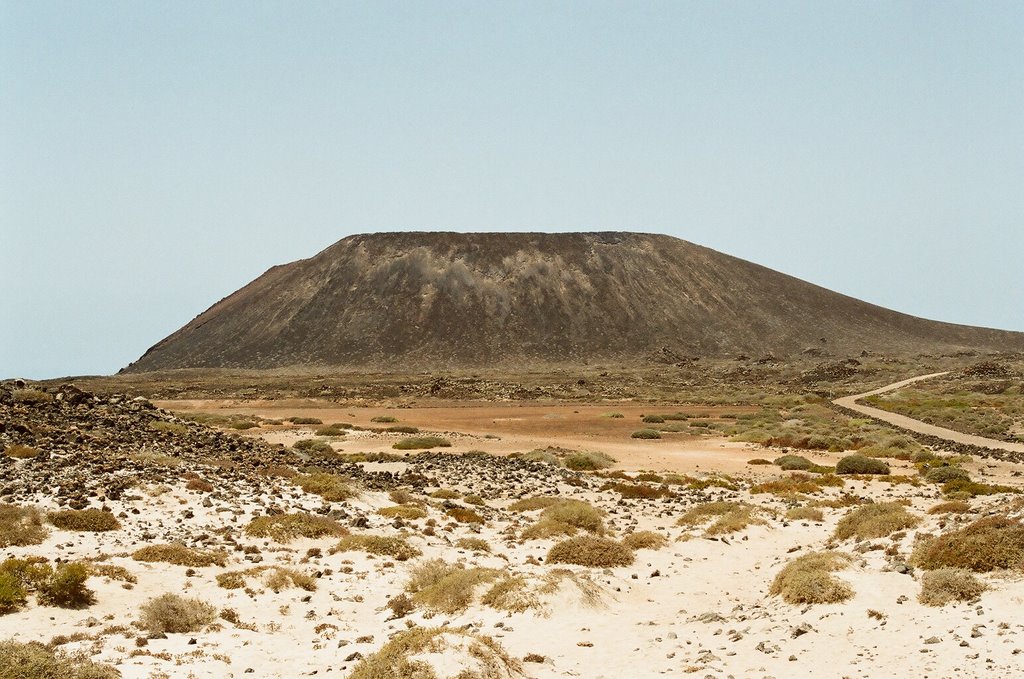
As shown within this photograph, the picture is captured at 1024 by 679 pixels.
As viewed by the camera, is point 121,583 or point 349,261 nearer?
point 121,583

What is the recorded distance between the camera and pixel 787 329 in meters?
172

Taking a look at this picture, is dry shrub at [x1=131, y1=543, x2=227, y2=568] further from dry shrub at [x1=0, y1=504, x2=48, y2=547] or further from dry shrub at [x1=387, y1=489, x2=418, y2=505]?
dry shrub at [x1=387, y1=489, x2=418, y2=505]

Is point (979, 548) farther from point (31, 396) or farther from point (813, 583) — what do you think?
point (31, 396)

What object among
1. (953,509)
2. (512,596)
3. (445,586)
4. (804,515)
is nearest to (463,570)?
(445,586)

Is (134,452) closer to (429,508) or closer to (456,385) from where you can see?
(429,508)

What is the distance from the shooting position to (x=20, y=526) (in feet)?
55.8

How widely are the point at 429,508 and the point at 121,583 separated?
437 inches

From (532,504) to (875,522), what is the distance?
418 inches

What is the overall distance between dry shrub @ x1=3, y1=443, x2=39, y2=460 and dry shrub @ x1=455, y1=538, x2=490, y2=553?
12784mm

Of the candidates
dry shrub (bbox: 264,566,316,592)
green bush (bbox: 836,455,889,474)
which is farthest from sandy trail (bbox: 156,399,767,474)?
dry shrub (bbox: 264,566,316,592)

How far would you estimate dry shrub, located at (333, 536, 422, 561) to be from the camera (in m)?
18.8

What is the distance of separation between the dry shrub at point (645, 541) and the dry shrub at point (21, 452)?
16.8 metres

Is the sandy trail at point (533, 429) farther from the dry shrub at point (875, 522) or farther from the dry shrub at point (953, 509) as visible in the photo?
the dry shrub at point (875, 522)

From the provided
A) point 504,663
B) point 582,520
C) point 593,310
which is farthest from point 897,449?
point 593,310
